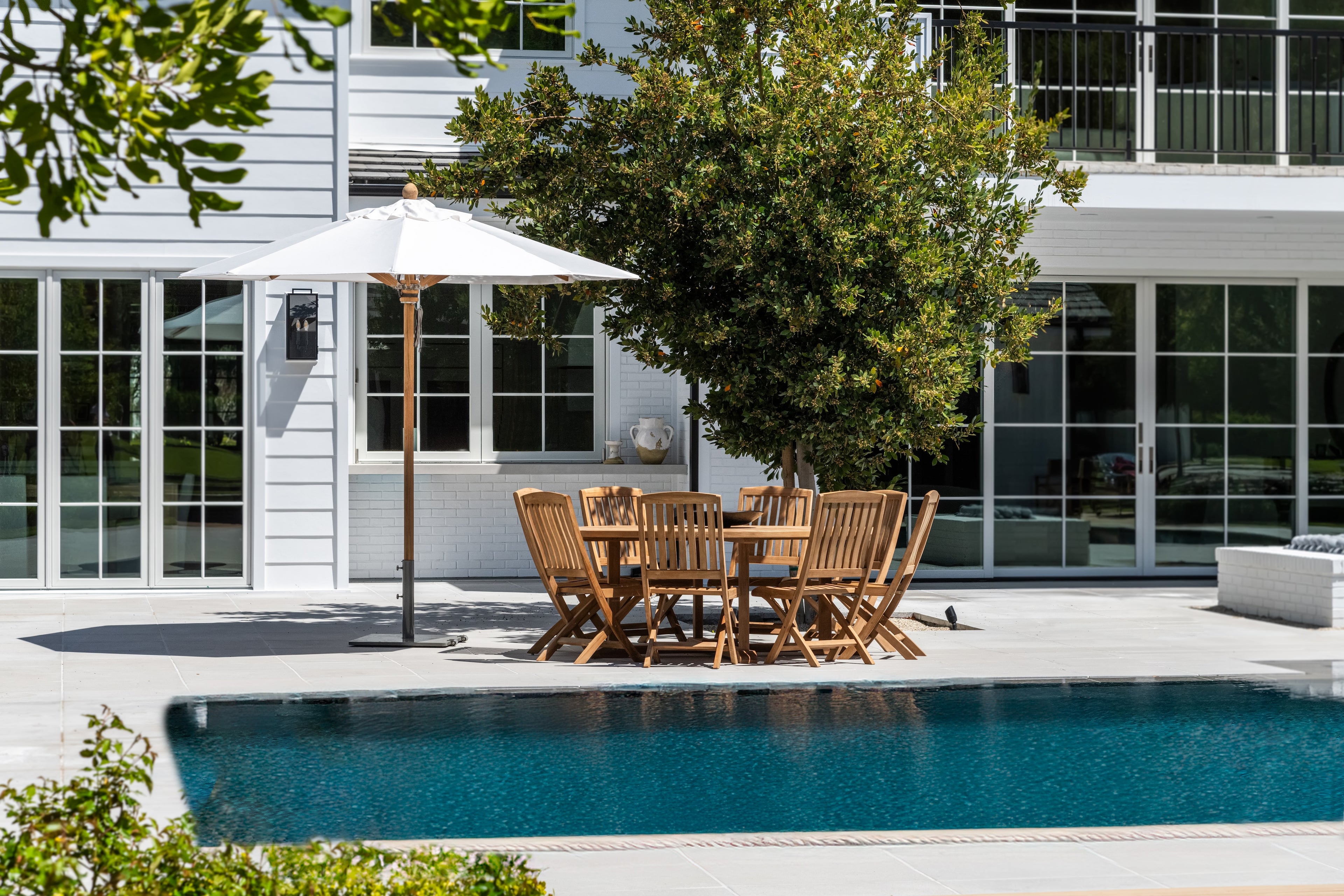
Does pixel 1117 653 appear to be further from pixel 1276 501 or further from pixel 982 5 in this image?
pixel 982 5

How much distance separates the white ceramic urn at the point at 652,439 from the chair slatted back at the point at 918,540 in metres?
4.36

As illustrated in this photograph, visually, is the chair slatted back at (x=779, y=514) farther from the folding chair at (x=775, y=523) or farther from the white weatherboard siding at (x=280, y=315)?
the white weatherboard siding at (x=280, y=315)

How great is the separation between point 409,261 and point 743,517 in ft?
8.67

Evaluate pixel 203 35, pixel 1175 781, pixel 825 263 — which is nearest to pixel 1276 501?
pixel 825 263

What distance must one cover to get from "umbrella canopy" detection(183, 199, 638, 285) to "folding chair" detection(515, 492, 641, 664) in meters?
1.16

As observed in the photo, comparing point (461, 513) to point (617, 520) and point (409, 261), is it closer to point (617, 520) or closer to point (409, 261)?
point (617, 520)

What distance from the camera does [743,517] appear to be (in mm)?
8969

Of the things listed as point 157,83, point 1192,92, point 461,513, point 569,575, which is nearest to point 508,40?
point 461,513

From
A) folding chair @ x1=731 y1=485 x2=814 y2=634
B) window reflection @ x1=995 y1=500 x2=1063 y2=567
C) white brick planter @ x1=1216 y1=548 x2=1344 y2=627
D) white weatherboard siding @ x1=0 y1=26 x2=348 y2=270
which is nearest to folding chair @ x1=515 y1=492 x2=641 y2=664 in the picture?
folding chair @ x1=731 y1=485 x2=814 y2=634

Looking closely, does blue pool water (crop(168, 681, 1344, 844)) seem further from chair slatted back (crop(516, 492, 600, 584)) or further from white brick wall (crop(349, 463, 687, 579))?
white brick wall (crop(349, 463, 687, 579))

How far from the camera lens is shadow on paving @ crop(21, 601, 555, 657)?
8023mm

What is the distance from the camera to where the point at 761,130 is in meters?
7.97

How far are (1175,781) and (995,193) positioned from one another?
4.20m

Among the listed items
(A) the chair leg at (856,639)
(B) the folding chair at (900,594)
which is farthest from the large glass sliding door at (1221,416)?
(A) the chair leg at (856,639)
